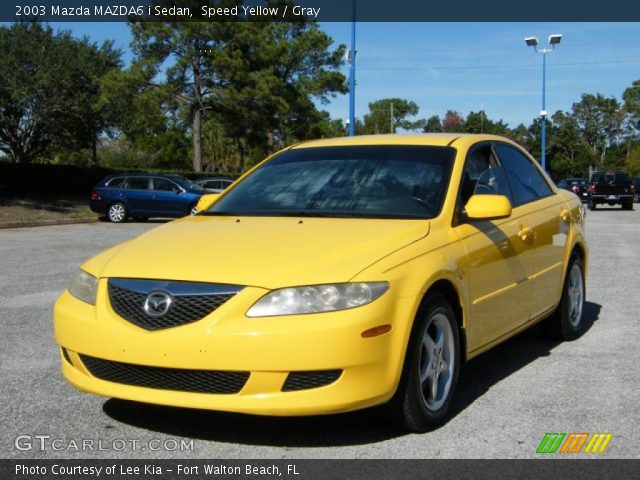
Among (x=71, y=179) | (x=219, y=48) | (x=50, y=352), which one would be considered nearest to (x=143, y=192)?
(x=71, y=179)

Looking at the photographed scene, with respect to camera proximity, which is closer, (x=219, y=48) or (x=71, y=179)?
(x=71, y=179)

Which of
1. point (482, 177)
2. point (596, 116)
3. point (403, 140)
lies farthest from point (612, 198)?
point (596, 116)

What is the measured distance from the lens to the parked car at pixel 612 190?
1394 inches

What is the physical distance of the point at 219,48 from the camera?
3962cm

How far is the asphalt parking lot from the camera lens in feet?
12.5

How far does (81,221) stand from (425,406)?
2190 centimetres

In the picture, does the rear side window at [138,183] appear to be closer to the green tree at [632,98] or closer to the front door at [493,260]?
the front door at [493,260]

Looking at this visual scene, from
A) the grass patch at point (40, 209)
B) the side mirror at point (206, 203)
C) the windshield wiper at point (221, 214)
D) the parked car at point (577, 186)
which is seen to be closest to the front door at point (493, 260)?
the windshield wiper at point (221, 214)

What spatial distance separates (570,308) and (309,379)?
3.39 metres

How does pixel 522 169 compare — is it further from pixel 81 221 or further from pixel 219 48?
pixel 219 48

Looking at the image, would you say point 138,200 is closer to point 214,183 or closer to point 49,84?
point 214,183

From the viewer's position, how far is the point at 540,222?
5.71 metres

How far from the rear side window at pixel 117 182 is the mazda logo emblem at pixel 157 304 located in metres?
22.0

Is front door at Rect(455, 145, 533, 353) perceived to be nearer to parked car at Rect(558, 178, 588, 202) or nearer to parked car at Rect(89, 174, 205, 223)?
parked car at Rect(89, 174, 205, 223)
